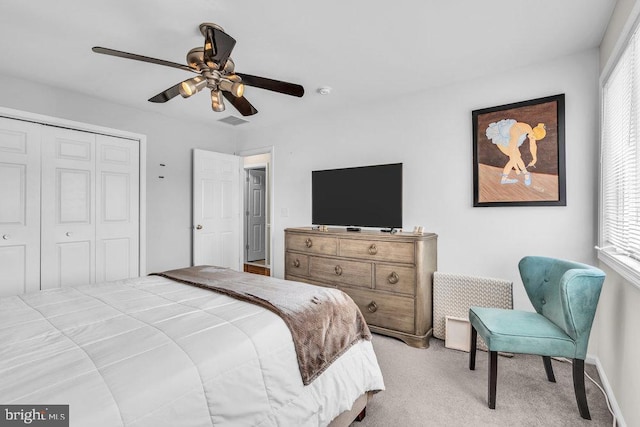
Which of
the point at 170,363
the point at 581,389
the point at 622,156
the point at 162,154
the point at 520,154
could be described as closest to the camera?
the point at 170,363

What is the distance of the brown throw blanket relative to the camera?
141 cm

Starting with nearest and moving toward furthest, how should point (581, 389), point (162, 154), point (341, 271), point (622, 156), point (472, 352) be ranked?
point (581, 389) < point (622, 156) < point (472, 352) < point (341, 271) < point (162, 154)

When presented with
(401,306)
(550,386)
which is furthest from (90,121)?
(550,386)

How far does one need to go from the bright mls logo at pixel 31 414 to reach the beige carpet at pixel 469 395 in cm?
146

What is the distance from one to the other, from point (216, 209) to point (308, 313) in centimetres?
338

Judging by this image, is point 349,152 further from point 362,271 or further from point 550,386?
point 550,386

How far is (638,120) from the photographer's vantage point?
5.35 ft

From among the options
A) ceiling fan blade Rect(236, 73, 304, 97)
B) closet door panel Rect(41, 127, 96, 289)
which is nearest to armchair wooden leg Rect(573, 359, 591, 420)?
ceiling fan blade Rect(236, 73, 304, 97)

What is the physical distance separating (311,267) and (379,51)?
2.18 metres

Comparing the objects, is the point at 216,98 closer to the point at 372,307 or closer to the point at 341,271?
the point at 341,271

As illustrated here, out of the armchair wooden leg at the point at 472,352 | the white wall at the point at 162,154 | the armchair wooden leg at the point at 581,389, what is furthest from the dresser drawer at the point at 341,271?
the white wall at the point at 162,154

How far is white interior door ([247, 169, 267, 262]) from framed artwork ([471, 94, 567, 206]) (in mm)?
4730

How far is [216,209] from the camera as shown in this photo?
453 cm

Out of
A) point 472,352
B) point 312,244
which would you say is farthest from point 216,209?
point 472,352
